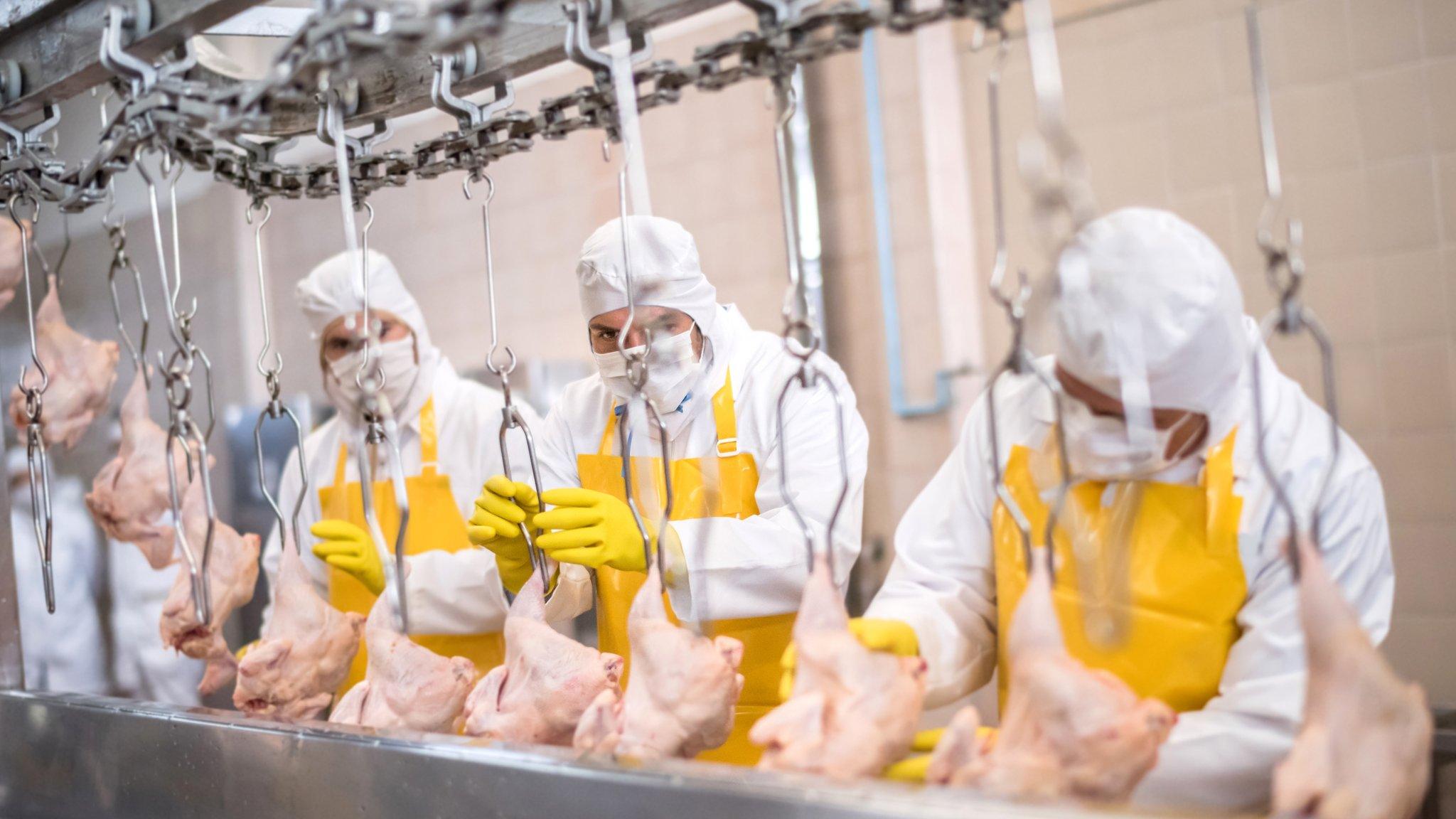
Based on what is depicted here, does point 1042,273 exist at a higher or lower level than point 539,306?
lower

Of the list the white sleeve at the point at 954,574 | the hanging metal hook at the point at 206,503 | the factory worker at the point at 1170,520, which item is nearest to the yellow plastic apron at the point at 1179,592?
the factory worker at the point at 1170,520

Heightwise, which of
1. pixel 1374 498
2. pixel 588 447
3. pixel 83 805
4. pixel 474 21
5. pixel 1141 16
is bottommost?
pixel 83 805

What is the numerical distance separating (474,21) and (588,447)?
98cm

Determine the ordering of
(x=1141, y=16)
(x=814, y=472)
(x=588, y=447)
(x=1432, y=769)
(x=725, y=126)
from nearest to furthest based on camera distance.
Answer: (x=1432, y=769), (x=814, y=472), (x=588, y=447), (x=1141, y=16), (x=725, y=126)

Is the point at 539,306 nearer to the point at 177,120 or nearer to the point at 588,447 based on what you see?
the point at 588,447

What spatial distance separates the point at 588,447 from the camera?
2.06m

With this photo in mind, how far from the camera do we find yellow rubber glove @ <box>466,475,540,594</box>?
1633 millimetres

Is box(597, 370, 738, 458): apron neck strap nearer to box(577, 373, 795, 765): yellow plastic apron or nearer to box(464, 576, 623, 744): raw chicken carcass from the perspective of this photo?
box(577, 373, 795, 765): yellow plastic apron

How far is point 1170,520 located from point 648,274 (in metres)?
0.88

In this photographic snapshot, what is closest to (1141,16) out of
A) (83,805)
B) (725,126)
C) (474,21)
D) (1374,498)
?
(725,126)

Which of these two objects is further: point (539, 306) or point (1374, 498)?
point (539, 306)

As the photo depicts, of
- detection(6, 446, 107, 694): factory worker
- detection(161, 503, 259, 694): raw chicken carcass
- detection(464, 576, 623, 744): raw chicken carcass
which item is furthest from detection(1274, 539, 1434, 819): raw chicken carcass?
detection(6, 446, 107, 694): factory worker

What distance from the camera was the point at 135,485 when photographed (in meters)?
2.36

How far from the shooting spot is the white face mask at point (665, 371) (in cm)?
186
